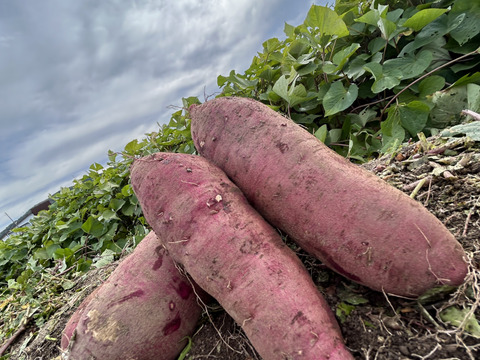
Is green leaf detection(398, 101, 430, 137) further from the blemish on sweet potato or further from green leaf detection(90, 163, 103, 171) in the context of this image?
green leaf detection(90, 163, 103, 171)

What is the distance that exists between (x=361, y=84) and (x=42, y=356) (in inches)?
89.7

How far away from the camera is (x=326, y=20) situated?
153 cm

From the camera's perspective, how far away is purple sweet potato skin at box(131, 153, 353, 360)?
29.1 inches

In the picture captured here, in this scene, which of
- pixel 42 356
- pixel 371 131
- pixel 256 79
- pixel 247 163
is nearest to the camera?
pixel 247 163

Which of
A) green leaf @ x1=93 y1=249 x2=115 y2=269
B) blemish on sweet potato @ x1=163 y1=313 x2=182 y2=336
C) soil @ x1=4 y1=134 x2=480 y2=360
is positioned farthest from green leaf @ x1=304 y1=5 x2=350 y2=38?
green leaf @ x1=93 y1=249 x2=115 y2=269

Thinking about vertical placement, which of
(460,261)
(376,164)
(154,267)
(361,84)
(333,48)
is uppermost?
(333,48)

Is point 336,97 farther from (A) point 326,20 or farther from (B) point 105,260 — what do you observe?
(B) point 105,260

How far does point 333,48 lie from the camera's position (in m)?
1.77

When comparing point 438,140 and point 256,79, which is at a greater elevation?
point 256,79

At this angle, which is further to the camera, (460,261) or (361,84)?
(361,84)

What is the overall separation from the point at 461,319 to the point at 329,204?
0.41m

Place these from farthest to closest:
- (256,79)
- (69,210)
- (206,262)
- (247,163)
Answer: (69,210)
(256,79)
(247,163)
(206,262)

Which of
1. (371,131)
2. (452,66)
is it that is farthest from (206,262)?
(452,66)

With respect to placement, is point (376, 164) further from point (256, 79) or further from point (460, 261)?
point (256, 79)
